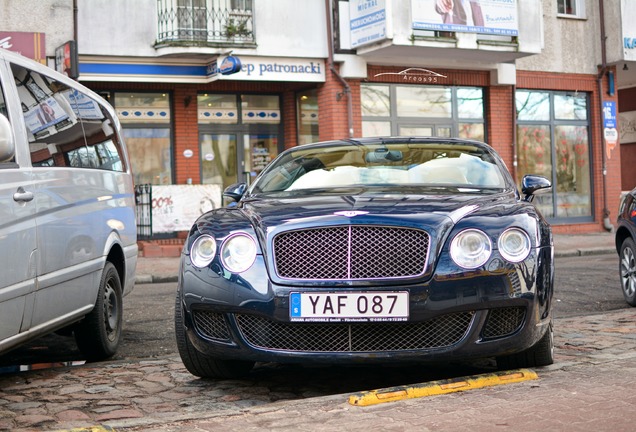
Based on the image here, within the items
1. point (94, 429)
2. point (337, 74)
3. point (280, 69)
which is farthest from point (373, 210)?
point (337, 74)

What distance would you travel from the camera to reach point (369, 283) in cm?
496

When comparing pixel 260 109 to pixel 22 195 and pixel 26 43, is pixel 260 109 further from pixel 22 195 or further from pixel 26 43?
pixel 22 195

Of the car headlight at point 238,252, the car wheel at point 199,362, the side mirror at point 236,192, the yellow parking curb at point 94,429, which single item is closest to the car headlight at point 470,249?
the car headlight at point 238,252

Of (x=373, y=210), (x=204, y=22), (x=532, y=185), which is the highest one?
(x=204, y=22)

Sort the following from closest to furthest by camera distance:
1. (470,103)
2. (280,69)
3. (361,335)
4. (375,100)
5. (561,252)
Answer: (361,335) → (561,252) → (280,69) → (375,100) → (470,103)

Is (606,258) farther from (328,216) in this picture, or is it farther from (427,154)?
(328,216)

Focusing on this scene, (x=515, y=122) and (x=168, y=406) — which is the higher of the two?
(x=515, y=122)

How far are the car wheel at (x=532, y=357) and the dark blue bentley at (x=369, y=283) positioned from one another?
0.48 feet

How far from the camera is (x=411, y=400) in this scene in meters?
4.77

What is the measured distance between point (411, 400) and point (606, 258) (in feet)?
41.3

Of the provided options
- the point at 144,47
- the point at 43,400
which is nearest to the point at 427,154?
the point at 43,400

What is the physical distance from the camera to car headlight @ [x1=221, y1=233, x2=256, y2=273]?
5121mm

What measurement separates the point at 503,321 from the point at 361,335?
0.73 m

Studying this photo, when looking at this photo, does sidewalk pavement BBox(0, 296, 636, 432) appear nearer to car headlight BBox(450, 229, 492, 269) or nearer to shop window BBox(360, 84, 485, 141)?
car headlight BBox(450, 229, 492, 269)
